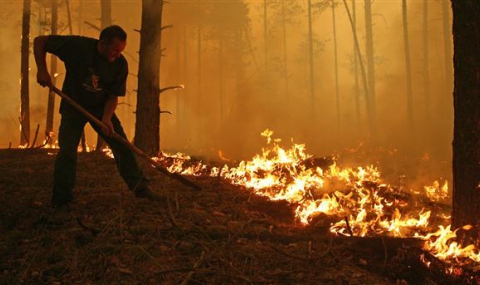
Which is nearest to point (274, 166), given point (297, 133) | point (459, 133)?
point (459, 133)


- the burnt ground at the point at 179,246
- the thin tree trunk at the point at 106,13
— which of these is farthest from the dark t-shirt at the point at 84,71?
the thin tree trunk at the point at 106,13

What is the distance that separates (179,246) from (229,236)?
0.47 m

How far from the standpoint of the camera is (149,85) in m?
8.23

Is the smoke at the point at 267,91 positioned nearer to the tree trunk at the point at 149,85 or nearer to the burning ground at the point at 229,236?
the tree trunk at the point at 149,85

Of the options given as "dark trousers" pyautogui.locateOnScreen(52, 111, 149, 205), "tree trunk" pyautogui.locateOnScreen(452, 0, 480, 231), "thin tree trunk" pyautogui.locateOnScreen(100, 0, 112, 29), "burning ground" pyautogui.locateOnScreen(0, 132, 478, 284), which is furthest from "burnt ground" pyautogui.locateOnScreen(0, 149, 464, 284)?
"thin tree trunk" pyautogui.locateOnScreen(100, 0, 112, 29)

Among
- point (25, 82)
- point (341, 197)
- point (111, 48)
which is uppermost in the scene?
point (25, 82)

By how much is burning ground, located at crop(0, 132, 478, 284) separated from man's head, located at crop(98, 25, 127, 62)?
1.74 metres

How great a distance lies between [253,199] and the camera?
5.18 m

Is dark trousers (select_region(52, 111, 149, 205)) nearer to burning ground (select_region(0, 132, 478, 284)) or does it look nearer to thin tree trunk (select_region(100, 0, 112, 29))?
burning ground (select_region(0, 132, 478, 284))

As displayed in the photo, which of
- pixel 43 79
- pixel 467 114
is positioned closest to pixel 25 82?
pixel 43 79

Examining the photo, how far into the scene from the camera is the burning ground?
9.29 feet

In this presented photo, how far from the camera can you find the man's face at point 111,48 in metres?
4.15

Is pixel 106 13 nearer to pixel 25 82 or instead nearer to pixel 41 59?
pixel 25 82

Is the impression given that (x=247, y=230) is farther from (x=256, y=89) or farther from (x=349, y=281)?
(x=256, y=89)
